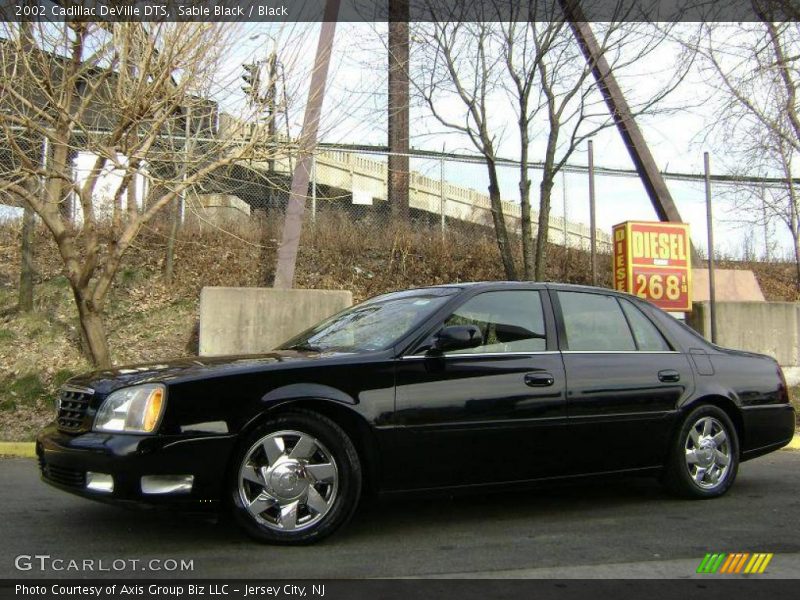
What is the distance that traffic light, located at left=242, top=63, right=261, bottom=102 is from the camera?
8.98m

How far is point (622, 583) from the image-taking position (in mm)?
3770

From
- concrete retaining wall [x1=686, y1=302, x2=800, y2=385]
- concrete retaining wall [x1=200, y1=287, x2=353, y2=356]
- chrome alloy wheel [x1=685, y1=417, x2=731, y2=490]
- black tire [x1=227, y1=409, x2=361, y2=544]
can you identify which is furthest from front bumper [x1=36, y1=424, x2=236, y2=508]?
concrete retaining wall [x1=686, y1=302, x2=800, y2=385]

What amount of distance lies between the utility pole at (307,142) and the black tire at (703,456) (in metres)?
5.63

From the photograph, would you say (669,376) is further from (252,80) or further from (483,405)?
(252,80)

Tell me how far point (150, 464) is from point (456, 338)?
6.02ft

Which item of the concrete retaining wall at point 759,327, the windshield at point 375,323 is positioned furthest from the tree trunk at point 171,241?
the concrete retaining wall at point 759,327

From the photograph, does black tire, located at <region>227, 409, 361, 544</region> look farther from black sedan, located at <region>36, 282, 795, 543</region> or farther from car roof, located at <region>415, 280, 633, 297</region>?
car roof, located at <region>415, 280, 633, 297</region>

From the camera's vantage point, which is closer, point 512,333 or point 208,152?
point 512,333

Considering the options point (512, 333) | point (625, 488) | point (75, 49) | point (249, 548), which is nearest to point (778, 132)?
point (625, 488)

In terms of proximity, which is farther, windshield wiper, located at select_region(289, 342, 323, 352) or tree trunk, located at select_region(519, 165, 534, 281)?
tree trunk, located at select_region(519, 165, 534, 281)

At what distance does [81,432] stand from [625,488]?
13.5ft

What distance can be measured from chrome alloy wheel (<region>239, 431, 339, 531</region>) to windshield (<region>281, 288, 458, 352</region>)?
29.4 inches

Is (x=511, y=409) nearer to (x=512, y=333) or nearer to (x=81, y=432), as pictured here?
(x=512, y=333)

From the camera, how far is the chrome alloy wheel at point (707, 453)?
5.57 m
